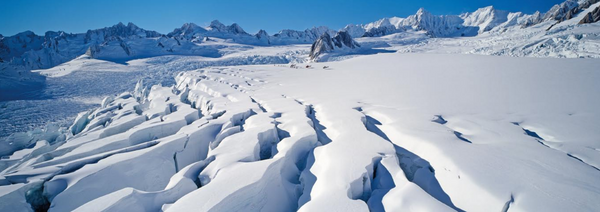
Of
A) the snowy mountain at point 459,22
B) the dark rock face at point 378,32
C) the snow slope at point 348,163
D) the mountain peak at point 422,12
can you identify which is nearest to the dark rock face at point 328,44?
the snow slope at point 348,163

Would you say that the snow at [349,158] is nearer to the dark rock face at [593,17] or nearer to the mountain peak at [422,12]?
the dark rock face at [593,17]

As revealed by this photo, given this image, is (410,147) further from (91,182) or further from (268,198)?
(91,182)

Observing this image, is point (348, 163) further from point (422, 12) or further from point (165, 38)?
point (422, 12)

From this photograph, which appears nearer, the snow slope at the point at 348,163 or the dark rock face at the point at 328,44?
the snow slope at the point at 348,163

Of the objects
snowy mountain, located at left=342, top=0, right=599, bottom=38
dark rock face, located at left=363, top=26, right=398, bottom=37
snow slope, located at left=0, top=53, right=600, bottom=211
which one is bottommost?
snow slope, located at left=0, top=53, right=600, bottom=211

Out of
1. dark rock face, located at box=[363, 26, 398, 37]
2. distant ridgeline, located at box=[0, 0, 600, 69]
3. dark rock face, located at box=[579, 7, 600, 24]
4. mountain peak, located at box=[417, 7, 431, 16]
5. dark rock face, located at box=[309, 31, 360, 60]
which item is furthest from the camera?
mountain peak, located at box=[417, 7, 431, 16]

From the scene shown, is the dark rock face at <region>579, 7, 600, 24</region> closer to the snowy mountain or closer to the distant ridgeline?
the distant ridgeline

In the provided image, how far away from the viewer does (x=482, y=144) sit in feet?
9.74

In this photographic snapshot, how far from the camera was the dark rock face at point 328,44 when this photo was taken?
28.3m

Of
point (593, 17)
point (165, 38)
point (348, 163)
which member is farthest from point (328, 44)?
point (165, 38)

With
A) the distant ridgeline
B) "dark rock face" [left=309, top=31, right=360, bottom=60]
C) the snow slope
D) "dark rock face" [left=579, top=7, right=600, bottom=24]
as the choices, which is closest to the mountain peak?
the distant ridgeline

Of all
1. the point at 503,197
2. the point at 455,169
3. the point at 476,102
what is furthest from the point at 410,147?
the point at 476,102

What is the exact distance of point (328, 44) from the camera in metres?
29.7

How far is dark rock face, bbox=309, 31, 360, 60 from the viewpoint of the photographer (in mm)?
28312
